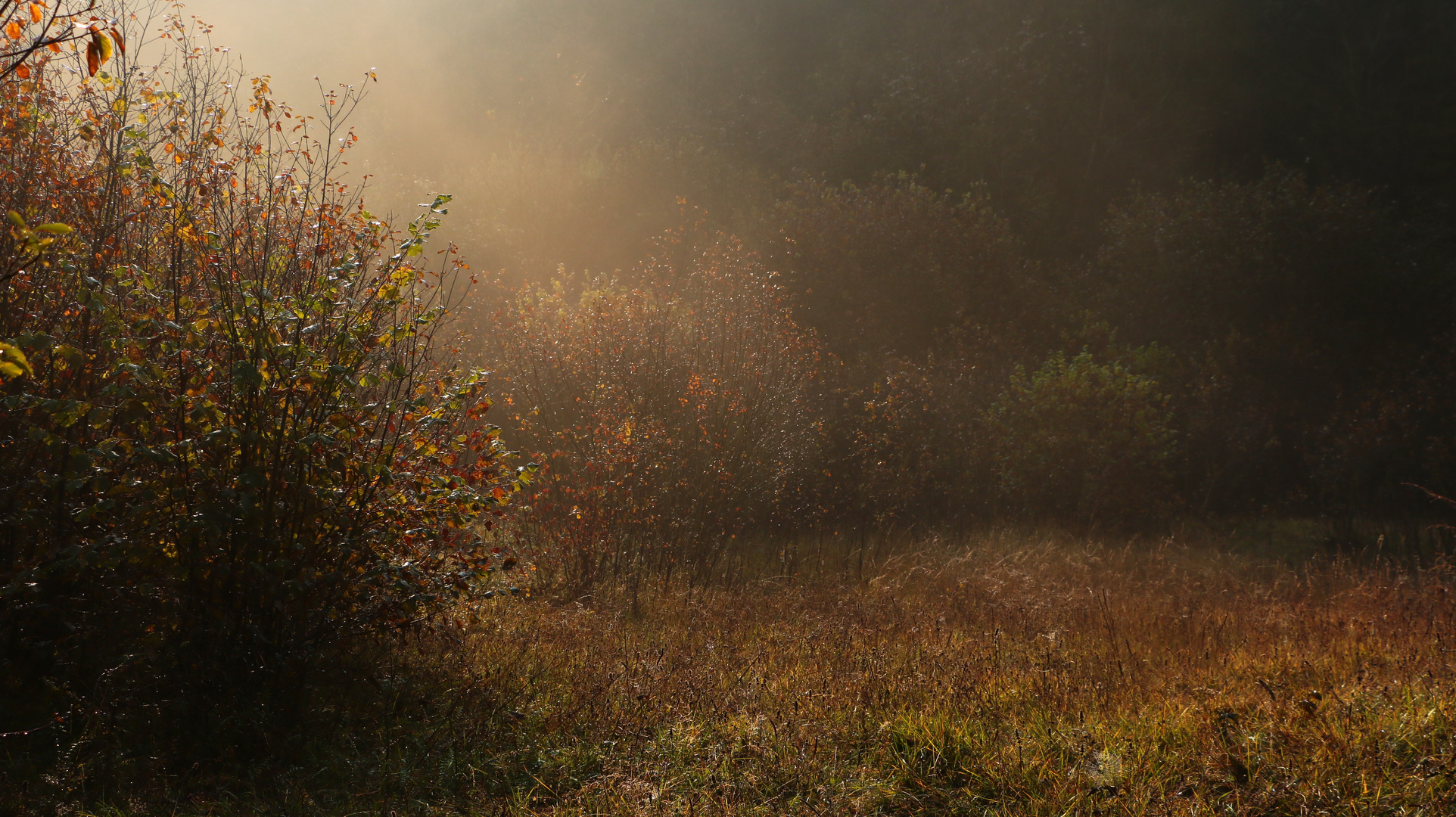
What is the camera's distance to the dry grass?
11.3ft

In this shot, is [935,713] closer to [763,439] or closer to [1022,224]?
[763,439]

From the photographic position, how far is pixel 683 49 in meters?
25.0

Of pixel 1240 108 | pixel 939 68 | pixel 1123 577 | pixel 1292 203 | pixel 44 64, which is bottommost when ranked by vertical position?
pixel 1123 577

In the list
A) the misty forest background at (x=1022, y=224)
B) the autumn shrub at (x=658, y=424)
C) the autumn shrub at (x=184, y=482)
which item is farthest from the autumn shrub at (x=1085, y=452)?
the autumn shrub at (x=184, y=482)

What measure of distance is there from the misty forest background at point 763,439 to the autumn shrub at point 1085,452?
0.22 ft

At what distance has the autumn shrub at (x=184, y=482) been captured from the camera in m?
3.57

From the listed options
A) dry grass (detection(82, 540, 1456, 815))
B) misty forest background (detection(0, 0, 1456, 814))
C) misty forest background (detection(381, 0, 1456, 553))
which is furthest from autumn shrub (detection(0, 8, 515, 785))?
misty forest background (detection(381, 0, 1456, 553))

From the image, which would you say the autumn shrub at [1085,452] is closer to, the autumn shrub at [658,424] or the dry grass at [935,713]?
the autumn shrub at [658,424]

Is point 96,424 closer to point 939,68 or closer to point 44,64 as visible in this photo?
point 44,64

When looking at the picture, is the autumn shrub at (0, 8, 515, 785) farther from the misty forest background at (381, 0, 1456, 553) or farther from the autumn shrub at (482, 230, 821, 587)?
the misty forest background at (381, 0, 1456, 553)

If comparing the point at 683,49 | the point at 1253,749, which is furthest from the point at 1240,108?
the point at 1253,749

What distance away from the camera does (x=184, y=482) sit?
361cm

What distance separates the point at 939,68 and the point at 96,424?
826 inches

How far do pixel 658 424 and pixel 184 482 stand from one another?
4.61m
